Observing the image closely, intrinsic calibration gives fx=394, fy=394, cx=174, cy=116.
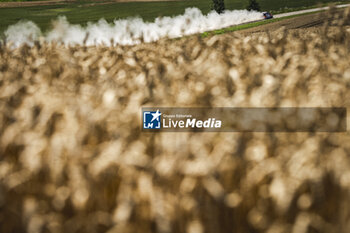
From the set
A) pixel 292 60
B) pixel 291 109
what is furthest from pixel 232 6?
pixel 291 109

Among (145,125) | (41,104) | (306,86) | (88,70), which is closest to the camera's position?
(145,125)

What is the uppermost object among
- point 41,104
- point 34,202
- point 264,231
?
point 41,104

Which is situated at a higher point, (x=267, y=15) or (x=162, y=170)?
(x=267, y=15)

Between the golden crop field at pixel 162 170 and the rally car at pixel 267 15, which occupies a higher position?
the rally car at pixel 267 15

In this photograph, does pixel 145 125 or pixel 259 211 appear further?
pixel 145 125

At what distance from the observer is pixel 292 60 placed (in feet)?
15.0

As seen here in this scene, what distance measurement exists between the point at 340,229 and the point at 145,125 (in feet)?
5.10

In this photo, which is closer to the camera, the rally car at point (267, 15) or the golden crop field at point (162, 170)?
the golden crop field at point (162, 170)

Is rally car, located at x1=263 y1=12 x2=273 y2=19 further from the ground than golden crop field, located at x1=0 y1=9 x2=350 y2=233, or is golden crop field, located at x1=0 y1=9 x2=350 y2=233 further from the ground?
rally car, located at x1=263 y1=12 x2=273 y2=19

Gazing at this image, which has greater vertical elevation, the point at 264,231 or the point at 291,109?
the point at 291,109

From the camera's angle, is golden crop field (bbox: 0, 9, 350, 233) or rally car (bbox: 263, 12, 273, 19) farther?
rally car (bbox: 263, 12, 273, 19)

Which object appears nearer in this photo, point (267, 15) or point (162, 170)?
point (162, 170)

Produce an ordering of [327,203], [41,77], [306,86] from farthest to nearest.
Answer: [41,77] < [306,86] < [327,203]

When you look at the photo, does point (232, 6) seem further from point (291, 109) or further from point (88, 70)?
point (291, 109)
